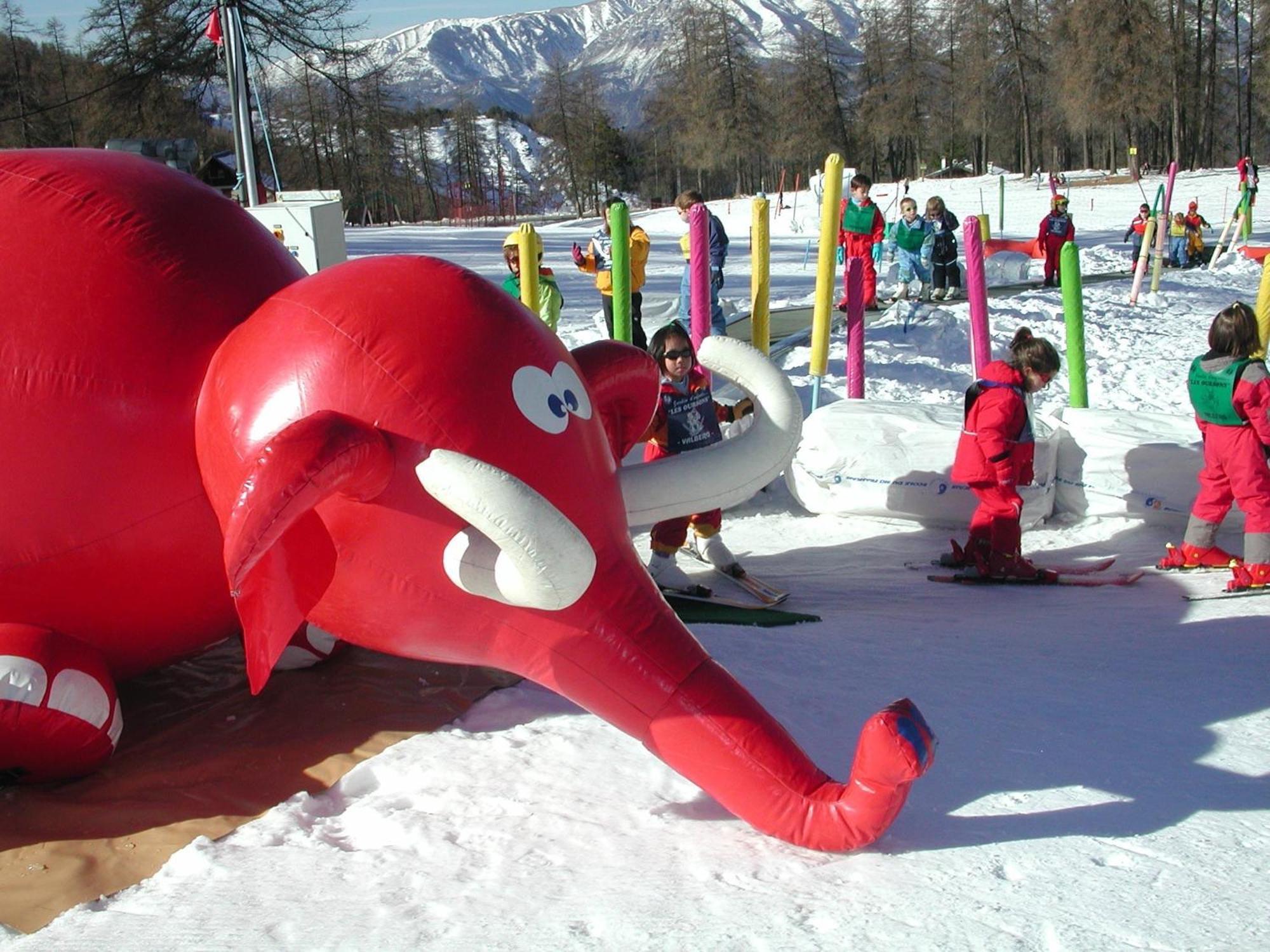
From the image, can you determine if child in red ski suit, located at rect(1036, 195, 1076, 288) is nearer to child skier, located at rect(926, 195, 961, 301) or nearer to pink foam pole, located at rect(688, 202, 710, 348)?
child skier, located at rect(926, 195, 961, 301)

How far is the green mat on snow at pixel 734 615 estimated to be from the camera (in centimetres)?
504

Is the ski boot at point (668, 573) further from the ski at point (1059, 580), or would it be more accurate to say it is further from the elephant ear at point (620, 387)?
the elephant ear at point (620, 387)

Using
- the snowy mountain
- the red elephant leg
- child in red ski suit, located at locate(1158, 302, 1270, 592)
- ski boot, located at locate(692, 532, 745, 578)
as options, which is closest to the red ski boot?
child in red ski suit, located at locate(1158, 302, 1270, 592)

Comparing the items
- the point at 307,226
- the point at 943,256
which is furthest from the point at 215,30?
the point at 943,256

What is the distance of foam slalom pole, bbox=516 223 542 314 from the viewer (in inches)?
297

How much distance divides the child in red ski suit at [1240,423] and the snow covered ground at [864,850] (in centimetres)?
25

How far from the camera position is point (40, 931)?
8.95 feet

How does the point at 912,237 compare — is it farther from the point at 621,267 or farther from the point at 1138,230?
the point at 621,267

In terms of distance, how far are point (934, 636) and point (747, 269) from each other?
1484 centimetres

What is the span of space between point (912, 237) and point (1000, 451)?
29.2 feet

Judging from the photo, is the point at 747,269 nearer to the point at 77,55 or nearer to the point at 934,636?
the point at 934,636

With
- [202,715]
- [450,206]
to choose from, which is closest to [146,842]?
[202,715]

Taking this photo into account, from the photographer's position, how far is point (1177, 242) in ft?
61.1

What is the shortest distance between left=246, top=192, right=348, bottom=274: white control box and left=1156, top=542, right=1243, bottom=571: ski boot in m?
8.00
